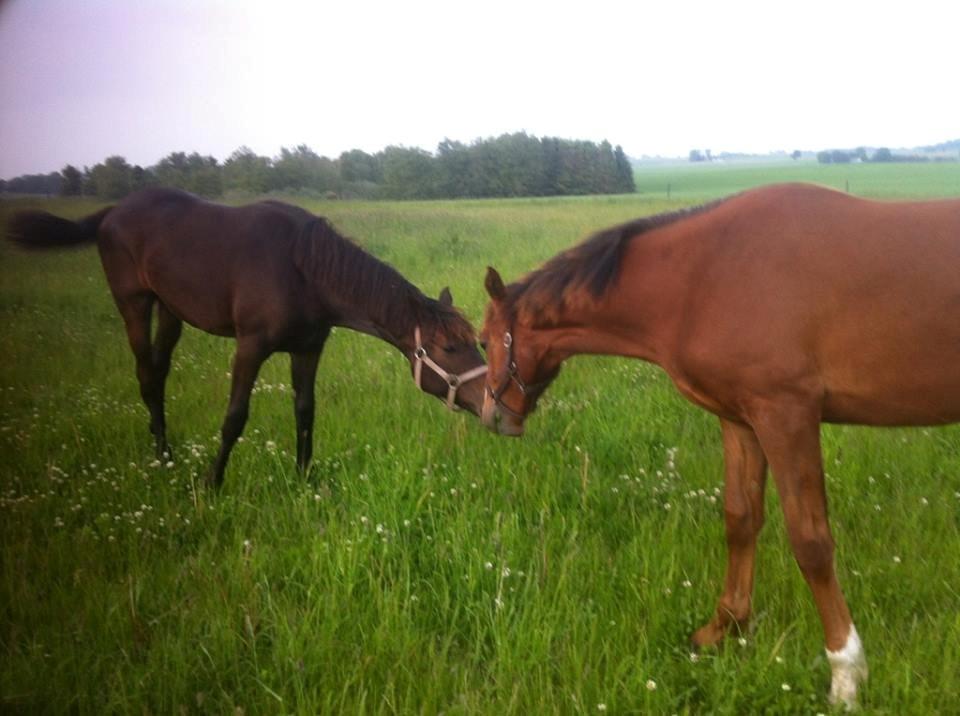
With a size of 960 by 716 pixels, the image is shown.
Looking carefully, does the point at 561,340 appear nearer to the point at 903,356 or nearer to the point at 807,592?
the point at 903,356

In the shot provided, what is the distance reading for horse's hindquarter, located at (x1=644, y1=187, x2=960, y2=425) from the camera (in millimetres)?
2146

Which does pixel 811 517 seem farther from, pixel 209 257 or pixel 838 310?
pixel 209 257

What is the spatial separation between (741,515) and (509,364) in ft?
3.55

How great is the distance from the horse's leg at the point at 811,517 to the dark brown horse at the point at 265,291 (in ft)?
5.11

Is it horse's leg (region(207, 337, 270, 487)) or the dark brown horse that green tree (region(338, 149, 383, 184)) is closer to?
the dark brown horse

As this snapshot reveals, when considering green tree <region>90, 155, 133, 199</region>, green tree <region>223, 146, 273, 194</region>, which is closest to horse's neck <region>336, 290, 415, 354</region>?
green tree <region>223, 146, 273, 194</region>

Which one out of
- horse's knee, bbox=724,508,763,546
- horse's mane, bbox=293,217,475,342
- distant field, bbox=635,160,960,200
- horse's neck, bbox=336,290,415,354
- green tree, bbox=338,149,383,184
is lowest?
horse's knee, bbox=724,508,763,546

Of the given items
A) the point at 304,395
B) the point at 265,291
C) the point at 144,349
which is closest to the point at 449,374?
the point at 304,395

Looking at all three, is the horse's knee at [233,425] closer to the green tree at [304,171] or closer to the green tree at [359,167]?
the green tree at [304,171]

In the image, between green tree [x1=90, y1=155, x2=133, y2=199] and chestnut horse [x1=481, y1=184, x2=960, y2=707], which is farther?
green tree [x1=90, y1=155, x2=133, y2=199]

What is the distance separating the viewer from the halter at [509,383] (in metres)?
2.81

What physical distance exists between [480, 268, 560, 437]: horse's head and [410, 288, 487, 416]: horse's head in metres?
0.45

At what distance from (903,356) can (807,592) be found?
104cm

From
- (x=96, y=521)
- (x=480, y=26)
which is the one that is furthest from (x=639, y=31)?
(x=96, y=521)
